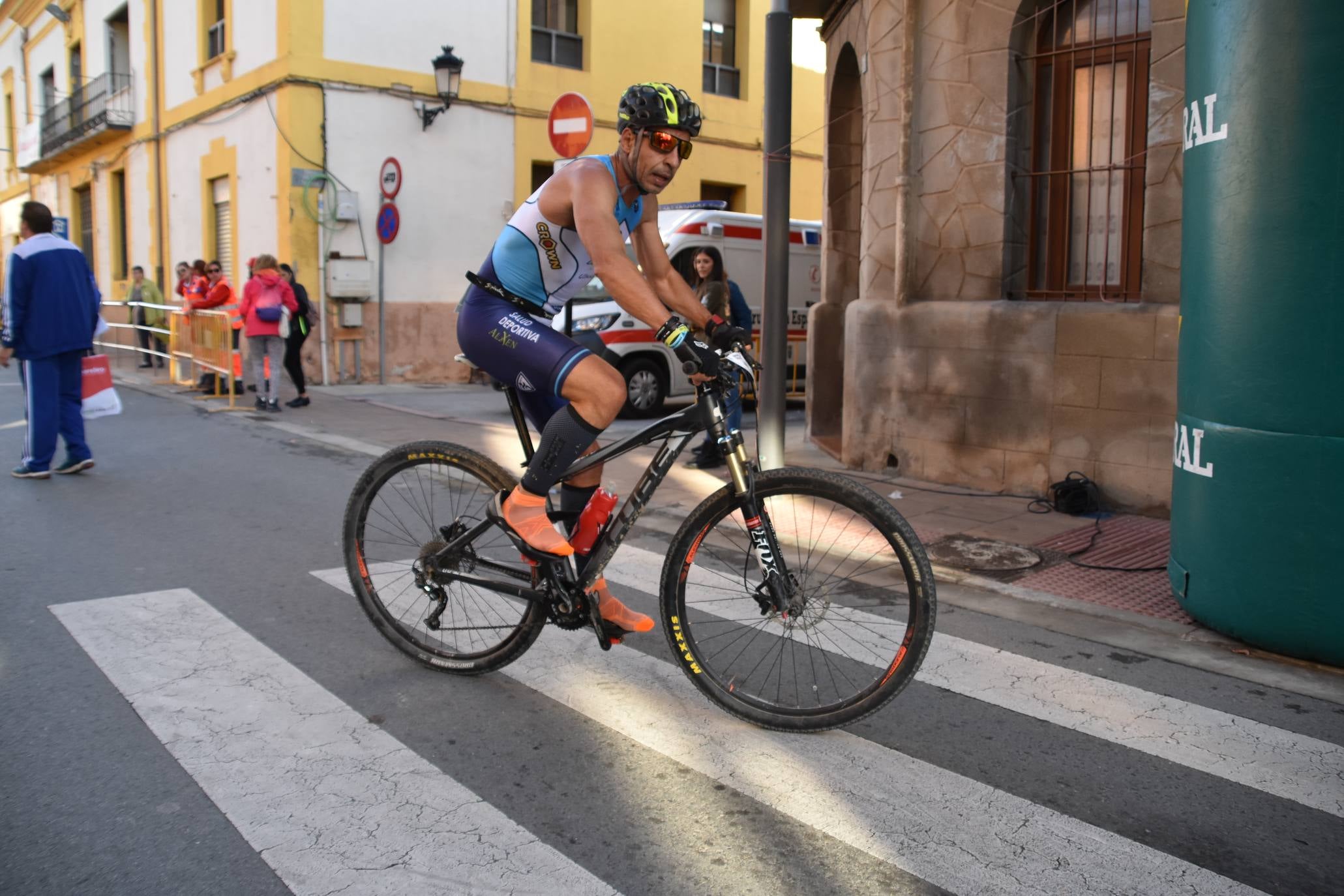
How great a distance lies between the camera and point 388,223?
1705 cm

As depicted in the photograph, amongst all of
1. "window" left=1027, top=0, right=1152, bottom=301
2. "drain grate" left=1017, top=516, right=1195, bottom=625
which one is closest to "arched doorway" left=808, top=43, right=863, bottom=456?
"window" left=1027, top=0, right=1152, bottom=301

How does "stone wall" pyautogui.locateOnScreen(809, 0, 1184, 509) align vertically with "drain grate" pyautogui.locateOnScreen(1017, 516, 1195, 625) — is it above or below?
above

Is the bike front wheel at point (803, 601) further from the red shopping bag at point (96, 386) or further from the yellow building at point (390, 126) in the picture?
the yellow building at point (390, 126)

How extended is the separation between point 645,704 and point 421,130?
51.2 feet

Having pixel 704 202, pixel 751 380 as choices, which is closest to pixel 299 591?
pixel 751 380

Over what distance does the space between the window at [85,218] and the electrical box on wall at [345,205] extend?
14856mm

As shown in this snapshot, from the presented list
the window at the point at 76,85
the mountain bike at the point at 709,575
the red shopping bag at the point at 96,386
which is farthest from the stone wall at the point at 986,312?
the window at the point at 76,85

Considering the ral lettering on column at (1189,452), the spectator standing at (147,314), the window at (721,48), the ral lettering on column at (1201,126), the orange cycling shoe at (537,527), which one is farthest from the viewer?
the window at (721,48)

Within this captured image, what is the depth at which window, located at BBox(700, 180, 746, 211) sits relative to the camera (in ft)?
70.8

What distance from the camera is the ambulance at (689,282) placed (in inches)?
494

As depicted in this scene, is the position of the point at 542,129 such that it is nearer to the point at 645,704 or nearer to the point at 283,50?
the point at 283,50

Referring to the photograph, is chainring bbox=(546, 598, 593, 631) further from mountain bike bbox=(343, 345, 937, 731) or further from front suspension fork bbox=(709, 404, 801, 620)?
front suspension fork bbox=(709, 404, 801, 620)

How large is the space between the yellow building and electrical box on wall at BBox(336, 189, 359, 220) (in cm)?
4

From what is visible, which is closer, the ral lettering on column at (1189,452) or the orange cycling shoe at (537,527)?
the orange cycling shoe at (537,527)
